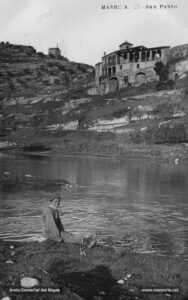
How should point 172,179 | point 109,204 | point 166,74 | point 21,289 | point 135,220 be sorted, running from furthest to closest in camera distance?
point 166,74
point 172,179
point 109,204
point 135,220
point 21,289

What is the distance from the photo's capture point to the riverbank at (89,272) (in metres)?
11.9

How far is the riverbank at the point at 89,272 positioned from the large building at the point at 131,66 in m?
144

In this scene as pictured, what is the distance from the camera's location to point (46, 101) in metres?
168

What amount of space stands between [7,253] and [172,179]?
133 ft

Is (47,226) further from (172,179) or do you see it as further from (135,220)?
(172,179)

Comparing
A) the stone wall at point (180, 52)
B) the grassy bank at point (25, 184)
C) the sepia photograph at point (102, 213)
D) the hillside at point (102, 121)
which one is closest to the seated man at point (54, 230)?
the sepia photograph at point (102, 213)

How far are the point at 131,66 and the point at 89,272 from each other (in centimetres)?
14965

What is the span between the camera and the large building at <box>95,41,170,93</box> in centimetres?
15712

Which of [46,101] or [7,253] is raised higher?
[46,101]

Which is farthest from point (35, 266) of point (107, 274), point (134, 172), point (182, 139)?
point (182, 139)

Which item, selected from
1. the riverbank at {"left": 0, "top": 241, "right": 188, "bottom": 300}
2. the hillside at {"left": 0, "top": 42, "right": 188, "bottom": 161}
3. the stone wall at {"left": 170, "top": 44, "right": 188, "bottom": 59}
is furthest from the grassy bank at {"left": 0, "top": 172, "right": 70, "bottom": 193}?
the stone wall at {"left": 170, "top": 44, "right": 188, "bottom": 59}

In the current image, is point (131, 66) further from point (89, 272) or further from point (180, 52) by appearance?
point (89, 272)

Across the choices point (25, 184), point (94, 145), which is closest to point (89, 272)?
point (25, 184)

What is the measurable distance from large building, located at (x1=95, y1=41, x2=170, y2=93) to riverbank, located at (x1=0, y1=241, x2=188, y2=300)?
472 feet
